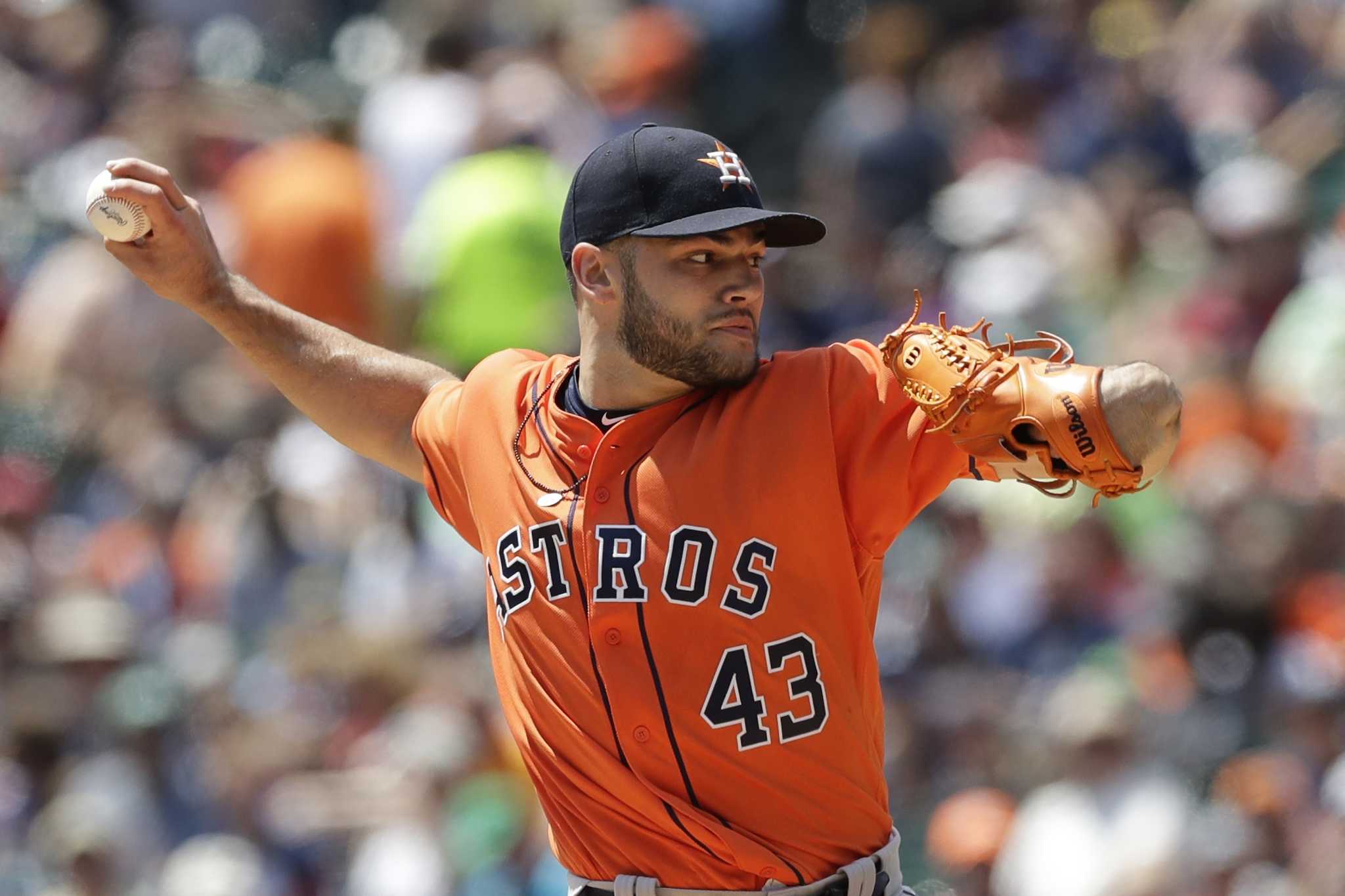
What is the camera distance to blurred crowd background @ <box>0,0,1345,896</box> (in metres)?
5.93

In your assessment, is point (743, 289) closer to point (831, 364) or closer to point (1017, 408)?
point (831, 364)

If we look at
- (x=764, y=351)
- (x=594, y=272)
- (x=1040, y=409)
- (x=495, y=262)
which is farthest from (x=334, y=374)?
(x=764, y=351)

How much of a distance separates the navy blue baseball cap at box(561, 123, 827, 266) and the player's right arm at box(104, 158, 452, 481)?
57 cm

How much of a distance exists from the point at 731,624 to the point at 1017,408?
633mm

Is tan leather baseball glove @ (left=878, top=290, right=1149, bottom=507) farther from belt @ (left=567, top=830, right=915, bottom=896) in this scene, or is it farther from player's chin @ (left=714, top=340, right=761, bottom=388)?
belt @ (left=567, top=830, right=915, bottom=896)

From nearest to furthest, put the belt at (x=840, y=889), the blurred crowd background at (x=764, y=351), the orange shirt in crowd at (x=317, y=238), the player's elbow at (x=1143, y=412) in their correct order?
the player's elbow at (x=1143, y=412), the belt at (x=840, y=889), the blurred crowd background at (x=764, y=351), the orange shirt in crowd at (x=317, y=238)

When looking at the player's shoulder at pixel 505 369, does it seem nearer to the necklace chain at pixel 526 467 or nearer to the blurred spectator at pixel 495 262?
the necklace chain at pixel 526 467

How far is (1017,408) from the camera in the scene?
3.17m

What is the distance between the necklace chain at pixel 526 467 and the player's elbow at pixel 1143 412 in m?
1.01

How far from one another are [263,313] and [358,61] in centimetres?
631

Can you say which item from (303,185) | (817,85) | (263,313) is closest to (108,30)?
(303,185)

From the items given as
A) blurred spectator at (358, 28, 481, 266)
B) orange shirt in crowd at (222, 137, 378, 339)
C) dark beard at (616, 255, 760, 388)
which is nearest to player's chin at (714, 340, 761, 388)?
dark beard at (616, 255, 760, 388)

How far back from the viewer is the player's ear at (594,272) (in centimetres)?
367

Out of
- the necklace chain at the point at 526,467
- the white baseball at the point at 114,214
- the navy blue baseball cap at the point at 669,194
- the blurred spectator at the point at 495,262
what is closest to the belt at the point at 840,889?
the necklace chain at the point at 526,467
